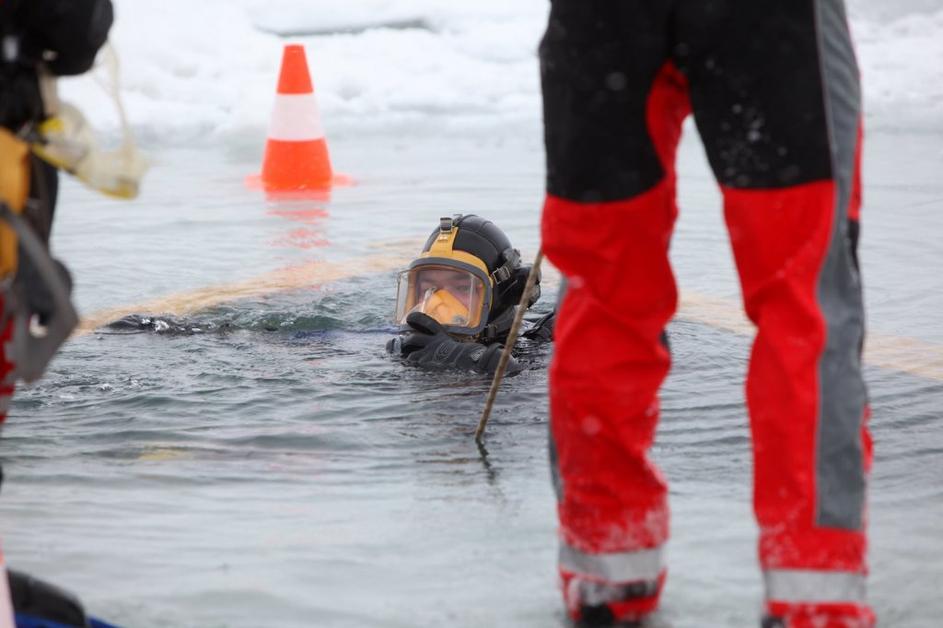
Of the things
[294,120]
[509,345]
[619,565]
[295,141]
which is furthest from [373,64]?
[619,565]

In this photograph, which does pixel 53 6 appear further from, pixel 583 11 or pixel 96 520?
pixel 96 520

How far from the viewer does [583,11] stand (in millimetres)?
2111

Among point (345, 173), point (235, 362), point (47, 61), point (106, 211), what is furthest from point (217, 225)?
point (47, 61)

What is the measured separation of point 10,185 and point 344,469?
1692 mm

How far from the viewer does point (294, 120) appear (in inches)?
362

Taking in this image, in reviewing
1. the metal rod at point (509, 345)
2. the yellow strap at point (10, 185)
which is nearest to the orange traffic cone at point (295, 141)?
the metal rod at point (509, 345)

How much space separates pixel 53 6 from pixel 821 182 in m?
1.16

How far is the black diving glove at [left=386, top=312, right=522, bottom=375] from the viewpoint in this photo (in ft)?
15.5

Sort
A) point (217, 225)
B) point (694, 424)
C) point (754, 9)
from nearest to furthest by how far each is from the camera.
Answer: point (754, 9), point (694, 424), point (217, 225)

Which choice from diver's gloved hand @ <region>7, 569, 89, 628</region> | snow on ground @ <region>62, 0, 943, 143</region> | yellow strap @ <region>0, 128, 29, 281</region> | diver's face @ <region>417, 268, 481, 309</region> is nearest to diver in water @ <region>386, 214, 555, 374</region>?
diver's face @ <region>417, 268, 481, 309</region>

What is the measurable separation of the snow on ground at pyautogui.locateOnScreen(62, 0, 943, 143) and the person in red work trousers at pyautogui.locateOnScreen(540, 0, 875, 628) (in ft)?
33.0

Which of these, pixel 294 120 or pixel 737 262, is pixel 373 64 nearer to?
pixel 294 120

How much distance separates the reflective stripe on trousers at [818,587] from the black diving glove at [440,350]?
9.05 feet

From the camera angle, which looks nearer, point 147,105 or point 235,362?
point 235,362
